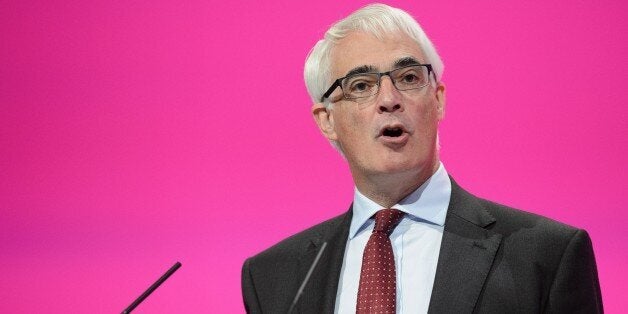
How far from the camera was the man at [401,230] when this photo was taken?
6.97ft

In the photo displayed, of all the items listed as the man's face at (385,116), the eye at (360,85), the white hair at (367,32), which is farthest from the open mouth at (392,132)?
the white hair at (367,32)

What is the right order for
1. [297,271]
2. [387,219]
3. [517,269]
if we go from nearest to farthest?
1. [517,269]
2. [387,219]
3. [297,271]

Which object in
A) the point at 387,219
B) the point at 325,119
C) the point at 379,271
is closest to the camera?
the point at 379,271

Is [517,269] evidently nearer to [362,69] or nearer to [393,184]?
[393,184]

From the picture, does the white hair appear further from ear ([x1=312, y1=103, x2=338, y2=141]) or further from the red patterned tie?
the red patterned tie

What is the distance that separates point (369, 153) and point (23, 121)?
1.19 meters

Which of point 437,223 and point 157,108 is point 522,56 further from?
point 157,108

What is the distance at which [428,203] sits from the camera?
2.35 meters

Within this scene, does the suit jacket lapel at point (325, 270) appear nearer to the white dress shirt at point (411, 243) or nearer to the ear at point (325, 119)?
the white dress shirt at point (411, 243)

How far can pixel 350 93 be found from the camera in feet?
7.89

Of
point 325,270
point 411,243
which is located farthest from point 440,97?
point 325,270

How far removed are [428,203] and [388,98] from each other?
265mm

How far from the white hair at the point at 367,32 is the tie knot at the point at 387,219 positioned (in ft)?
1.13

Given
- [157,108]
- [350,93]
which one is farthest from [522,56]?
[157,108]
